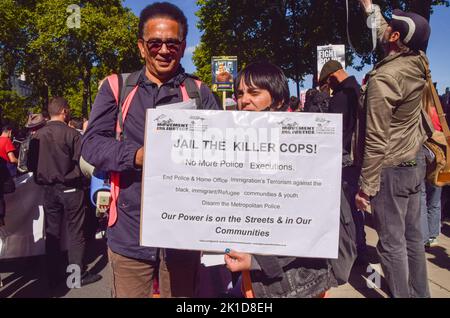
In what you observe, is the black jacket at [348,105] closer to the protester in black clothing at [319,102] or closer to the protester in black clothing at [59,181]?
the protester in black clothing at [319,102]

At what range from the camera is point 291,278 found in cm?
197

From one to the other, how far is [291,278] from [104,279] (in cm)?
351

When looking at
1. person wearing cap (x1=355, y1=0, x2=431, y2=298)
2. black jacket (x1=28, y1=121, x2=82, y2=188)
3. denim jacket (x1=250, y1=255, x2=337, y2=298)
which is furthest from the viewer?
black jacket (x1=28, y1=121, x2=82, y2=188)

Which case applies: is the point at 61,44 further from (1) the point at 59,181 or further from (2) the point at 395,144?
(2) the point at 395,144

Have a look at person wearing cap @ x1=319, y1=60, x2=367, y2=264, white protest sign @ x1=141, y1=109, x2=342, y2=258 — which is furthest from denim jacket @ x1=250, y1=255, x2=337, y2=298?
person wearing cap @ x1=319, y1=60, x2=367, y2=264

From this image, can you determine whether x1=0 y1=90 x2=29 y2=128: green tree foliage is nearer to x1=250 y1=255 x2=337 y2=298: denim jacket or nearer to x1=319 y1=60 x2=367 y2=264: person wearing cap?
x1=319 y1=60 x2=367 y2=264: person wearing cap

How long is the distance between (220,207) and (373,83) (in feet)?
5.86

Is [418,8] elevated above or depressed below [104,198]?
above

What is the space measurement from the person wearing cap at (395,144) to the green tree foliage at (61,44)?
29475 millimetres

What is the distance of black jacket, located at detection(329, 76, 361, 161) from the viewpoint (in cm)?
430
